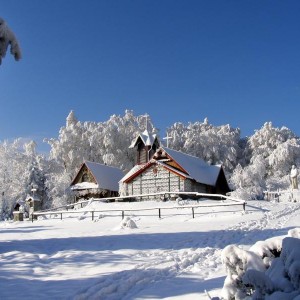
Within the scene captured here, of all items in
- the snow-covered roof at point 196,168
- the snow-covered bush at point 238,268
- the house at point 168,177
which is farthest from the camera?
the snow-covered roof at point 196,168

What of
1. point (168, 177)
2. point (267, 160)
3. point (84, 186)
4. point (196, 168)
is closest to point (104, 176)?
point (84, 186)

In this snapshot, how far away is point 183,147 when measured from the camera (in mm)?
70625

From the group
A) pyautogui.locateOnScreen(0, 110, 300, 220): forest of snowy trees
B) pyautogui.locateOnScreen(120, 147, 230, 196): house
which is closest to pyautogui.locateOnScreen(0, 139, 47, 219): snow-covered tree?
pyautogui.locateOnScreen(0, 110, 300, 220): forest of snowy trees

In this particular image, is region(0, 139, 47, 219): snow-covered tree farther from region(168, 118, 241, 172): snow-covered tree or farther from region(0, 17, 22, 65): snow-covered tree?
region(0, 17, 22, 65): snow-covered tree

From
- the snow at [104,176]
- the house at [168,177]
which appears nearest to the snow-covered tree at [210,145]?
the snow at [104,176]

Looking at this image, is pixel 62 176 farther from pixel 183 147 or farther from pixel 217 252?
pixel 217 252

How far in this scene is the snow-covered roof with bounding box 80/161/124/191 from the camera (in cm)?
5088

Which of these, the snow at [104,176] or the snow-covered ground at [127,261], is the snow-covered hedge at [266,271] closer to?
the snow-covered ground at [127,261]

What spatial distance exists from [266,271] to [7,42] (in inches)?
462

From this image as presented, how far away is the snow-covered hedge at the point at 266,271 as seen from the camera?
4793mm

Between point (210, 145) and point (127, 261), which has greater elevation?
point (210, 145)

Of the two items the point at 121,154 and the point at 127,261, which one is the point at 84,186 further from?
the point at 127,261

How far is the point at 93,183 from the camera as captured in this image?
51.1 m

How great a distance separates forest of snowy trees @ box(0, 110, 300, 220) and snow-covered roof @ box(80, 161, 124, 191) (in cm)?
668
